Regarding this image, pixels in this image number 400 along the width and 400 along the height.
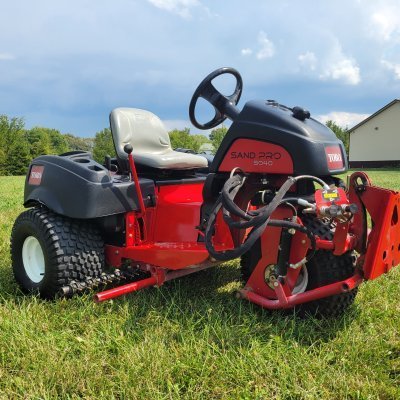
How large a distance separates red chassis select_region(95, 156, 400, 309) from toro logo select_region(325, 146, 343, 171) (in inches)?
5.3

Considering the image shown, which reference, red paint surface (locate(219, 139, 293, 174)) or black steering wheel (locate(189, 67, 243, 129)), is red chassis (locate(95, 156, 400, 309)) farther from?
black steering wheel (locate(189, 67, 243, 129))

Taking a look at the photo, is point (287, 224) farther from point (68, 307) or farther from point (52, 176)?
point (52, 176)

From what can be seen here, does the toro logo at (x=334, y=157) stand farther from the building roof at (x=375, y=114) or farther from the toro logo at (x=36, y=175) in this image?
the building roof at (x=375, y=114)

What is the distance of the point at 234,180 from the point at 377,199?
0.71 meters

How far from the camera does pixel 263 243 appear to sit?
241cm

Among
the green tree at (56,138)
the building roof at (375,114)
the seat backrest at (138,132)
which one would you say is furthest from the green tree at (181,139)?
the seat backrest at (138,132)

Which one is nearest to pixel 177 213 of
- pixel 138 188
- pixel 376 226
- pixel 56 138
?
pixel 138 188

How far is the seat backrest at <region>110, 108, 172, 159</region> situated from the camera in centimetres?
332

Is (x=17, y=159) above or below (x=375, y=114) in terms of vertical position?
below

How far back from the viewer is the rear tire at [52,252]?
2809mm

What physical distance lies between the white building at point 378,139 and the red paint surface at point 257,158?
36487mm

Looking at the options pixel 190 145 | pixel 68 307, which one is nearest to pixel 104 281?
pixel 68 307

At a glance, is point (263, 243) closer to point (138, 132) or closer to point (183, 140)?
point (138, 132)

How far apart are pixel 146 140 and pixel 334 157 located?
1.65 m
